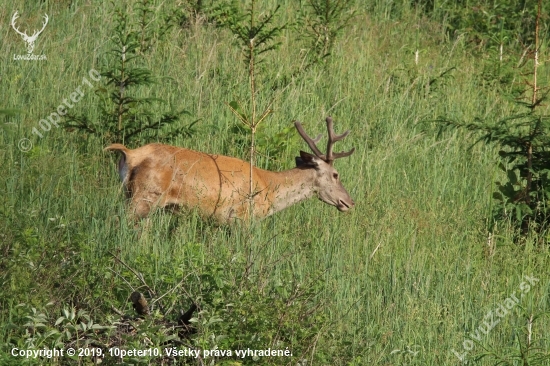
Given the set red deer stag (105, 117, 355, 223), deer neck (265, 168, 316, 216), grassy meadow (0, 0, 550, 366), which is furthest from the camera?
deer neck (265, 168, 316, 216)

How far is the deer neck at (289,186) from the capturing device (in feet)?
28.8

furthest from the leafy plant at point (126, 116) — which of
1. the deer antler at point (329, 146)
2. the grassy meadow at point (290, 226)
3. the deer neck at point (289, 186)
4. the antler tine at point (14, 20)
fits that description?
the antler tine at point (14, 20)

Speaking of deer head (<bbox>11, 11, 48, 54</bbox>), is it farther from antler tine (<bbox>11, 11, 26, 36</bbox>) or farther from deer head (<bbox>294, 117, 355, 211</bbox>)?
deer head (<bbox>294, 117, 355, 211</bbox>)

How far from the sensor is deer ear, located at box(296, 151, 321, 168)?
9.20 metres

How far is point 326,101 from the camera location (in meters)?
11.0

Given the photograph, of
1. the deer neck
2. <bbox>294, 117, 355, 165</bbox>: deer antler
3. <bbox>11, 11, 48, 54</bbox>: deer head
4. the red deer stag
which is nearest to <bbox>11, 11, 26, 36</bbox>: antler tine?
<bbox>11, 11, 48, 54</bbox>: deer head

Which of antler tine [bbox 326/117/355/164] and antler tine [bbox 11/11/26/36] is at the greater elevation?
antler tine [bbox 11/11/26/36]

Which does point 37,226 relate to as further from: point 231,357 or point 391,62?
point 391,62

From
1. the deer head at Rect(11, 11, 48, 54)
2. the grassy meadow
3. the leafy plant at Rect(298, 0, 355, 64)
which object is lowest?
the grassy meadow

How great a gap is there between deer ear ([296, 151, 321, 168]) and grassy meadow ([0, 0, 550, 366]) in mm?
449

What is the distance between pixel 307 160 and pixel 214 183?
→ 4.28 feet

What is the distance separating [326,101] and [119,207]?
391 cm

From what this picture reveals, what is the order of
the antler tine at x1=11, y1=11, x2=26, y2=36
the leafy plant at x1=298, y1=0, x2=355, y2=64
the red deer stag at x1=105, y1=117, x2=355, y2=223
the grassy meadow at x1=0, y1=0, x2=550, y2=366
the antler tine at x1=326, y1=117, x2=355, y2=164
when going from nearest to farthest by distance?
the grassy meadow at x1=0, y1=0, x2=550, y2=366 → the red deer stag at x1=105, y1=117, x2=355, y2=223 → the antler tine at x1=326, y1=117, x2=355, y2=164 → the antler tine at x1=11, y1=11, x2=26, y2=36 → the leafy plant at x1=298, y1=0, x2=355, y2=64

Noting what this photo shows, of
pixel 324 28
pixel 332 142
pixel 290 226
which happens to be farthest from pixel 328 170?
pixel 324 28
